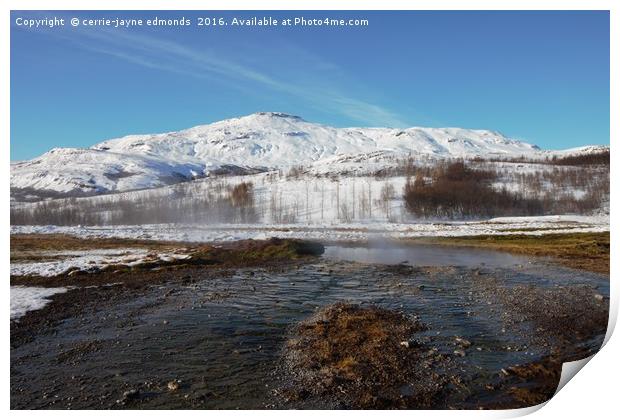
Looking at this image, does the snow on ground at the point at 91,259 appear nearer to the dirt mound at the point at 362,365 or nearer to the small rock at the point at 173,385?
the small rock at the point at 173,385

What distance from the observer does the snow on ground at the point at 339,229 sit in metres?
8.21

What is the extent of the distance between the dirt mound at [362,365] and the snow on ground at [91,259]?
427 cm

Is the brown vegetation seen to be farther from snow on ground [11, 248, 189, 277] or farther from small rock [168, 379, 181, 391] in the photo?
small rock [168, 379, 181, 391]

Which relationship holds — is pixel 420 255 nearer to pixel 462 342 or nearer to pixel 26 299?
pixel 462 342

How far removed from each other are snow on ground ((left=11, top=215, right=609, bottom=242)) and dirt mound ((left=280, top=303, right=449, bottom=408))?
4.31m

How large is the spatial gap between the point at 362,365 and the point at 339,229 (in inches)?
453

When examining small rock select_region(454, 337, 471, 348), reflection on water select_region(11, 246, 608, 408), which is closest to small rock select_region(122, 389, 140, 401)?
reflection on water select_region(11, 246, 608, 408)

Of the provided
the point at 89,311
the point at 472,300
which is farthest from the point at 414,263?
the point at 89,311

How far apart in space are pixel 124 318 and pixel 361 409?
15.2ft

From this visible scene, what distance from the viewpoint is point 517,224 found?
12.6 m

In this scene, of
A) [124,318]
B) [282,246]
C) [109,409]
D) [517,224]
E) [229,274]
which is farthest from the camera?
[282,246]

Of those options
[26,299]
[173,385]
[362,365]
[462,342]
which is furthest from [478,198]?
[26,299]
